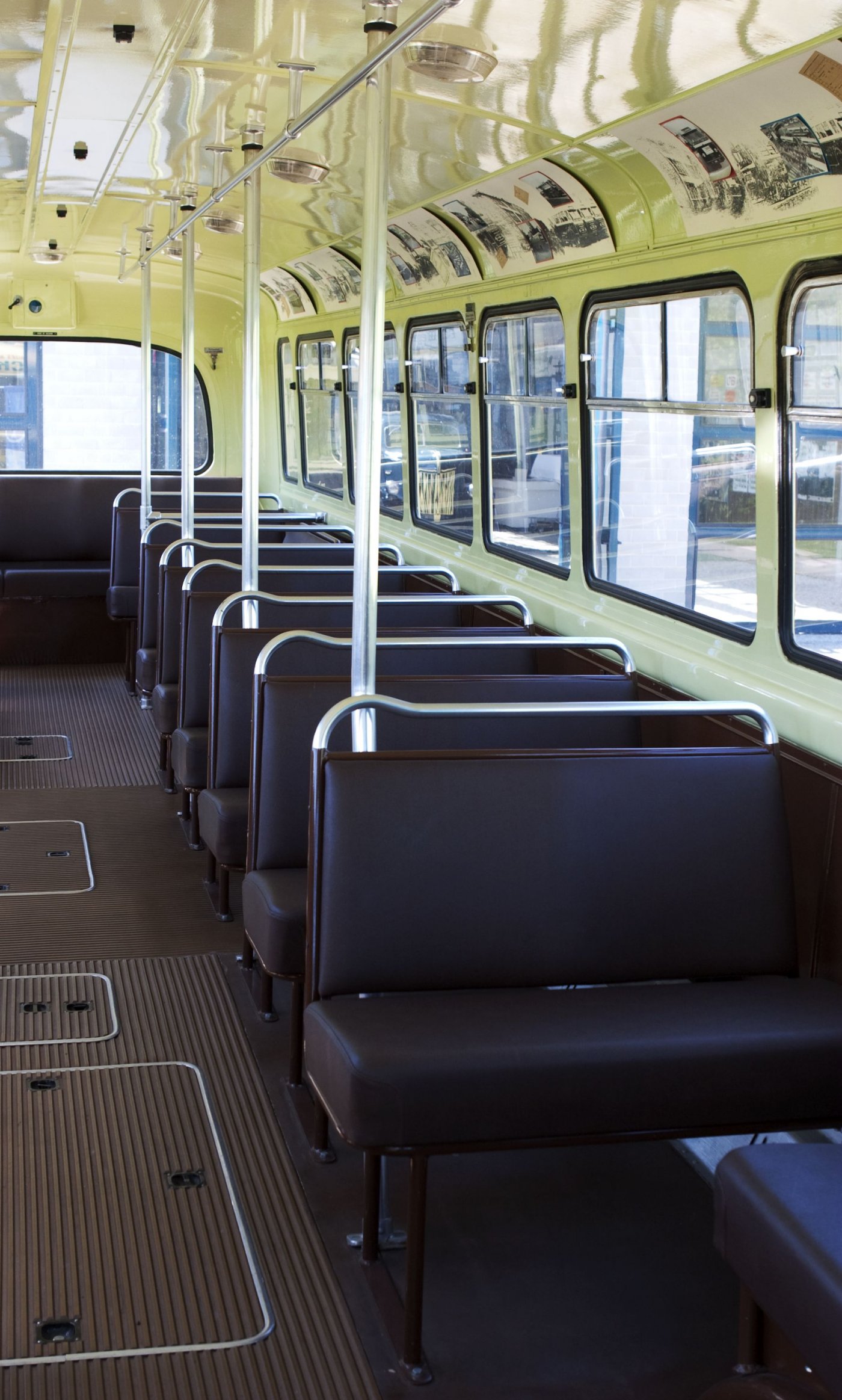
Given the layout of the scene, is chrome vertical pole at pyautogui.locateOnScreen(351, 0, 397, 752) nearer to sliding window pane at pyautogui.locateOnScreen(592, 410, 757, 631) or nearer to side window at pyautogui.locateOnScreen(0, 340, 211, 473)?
sliding window pane at pyautogui.locateOnScreen(592, 410, 757, 631)

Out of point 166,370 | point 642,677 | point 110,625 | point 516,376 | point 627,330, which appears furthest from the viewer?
point 166,370

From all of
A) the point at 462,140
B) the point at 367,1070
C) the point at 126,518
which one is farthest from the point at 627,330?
the point at 126,518

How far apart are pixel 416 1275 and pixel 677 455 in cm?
271

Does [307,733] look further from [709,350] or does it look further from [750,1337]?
[750,1337]

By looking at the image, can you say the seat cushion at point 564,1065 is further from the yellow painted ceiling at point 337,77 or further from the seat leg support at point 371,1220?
the yellow painted ceiling at point 337,77

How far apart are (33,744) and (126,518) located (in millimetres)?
1923

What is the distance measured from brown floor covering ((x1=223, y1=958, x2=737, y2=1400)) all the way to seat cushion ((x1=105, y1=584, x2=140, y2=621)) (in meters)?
5.01

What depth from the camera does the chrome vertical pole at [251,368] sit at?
4.38 meters

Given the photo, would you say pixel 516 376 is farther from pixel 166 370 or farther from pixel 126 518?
pixel 166 370

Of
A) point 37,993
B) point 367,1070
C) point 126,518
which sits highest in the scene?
point 126,518

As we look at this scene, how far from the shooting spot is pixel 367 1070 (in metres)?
2.35

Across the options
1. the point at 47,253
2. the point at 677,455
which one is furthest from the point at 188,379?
the point at 47,253

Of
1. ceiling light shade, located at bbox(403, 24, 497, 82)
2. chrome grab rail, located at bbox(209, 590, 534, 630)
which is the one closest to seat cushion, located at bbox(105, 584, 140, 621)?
chrome grab rail, located at bbox(209, 590, 534, 630)

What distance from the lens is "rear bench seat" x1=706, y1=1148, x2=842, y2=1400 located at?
1832 millimetres
